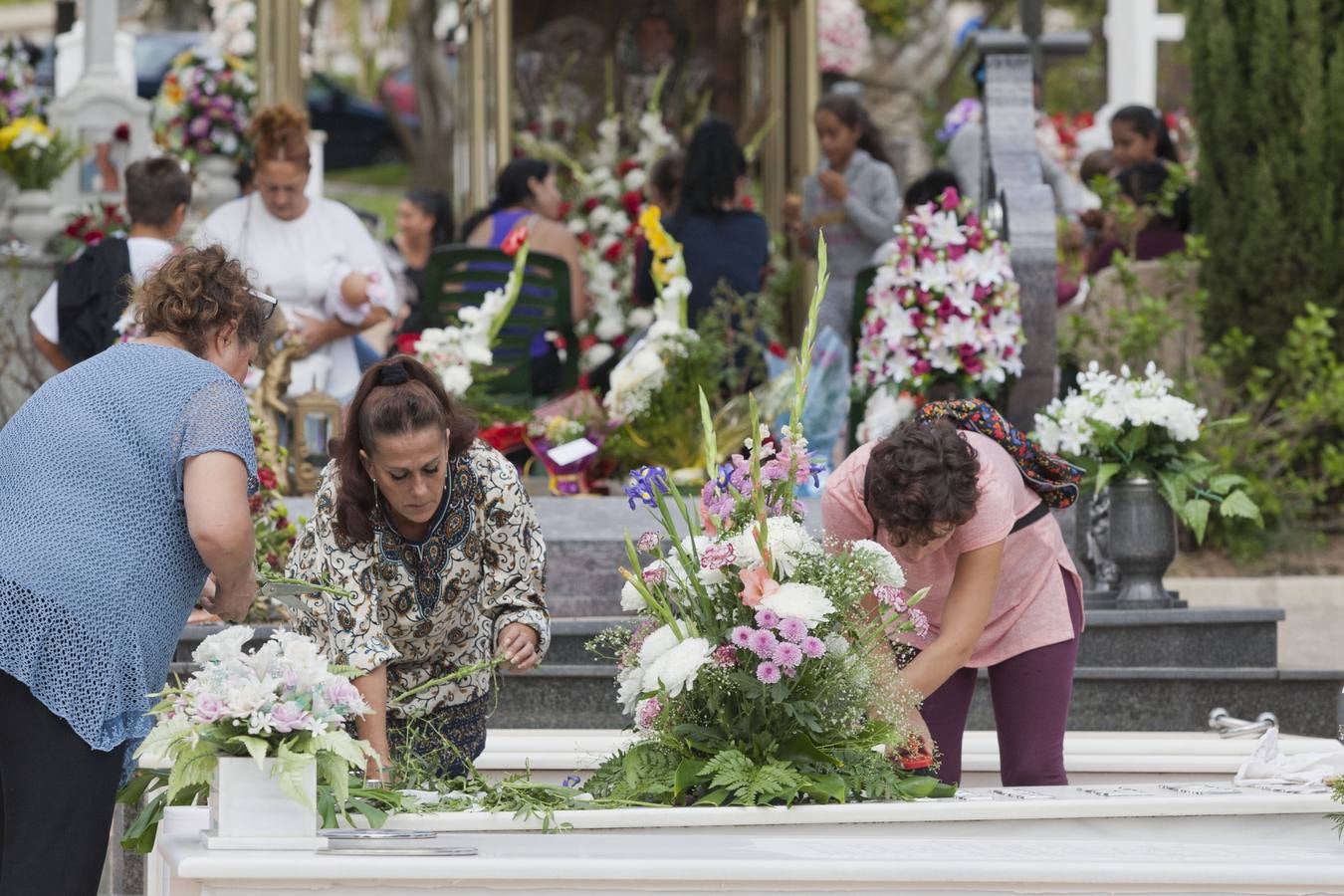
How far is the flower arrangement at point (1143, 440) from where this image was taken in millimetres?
6320

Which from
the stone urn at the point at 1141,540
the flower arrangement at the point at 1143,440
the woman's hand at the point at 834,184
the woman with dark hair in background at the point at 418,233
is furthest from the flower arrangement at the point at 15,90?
the stone urn at the point at 1141,540

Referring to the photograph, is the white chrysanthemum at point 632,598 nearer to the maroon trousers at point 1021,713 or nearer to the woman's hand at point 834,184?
the maroon trousers at point 1021,713

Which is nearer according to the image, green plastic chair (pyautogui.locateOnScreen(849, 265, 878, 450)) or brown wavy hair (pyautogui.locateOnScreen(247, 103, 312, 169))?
brown wavy hair (pyautogui.locateOnScreen(247, 103, 312, 169))

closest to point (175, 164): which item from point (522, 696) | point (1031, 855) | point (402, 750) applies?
point (522, 696)

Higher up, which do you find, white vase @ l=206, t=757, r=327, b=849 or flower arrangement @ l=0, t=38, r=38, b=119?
flower arrangement @ l=0, t=38, r=38, b=119

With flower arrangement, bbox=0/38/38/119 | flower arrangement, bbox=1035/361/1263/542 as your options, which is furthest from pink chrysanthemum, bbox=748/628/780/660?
flower arrangement, bbox=0/38/38/119

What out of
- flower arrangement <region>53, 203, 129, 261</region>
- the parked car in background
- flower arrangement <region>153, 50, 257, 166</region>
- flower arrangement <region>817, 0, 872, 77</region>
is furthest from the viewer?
the parked car in background

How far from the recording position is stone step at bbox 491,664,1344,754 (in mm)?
5816

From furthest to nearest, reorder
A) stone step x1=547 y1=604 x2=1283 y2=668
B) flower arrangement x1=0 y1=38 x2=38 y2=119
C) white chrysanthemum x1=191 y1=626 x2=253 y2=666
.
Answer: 1. flower arrangement x1=0 y1=38 x2=38 y2=119
2. stone step x1=547 y1=604 x2=1283 y2=668
3. white chrysanthemum x1=191 y1=626 x2=253 y2=666

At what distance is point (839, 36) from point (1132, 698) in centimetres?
797

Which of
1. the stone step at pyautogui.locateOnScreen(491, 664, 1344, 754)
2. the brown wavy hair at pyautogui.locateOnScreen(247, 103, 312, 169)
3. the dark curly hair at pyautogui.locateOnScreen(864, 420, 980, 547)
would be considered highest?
the brown wavy hair at pyautogui.locateOnScreen(247, 103, 312, 169)

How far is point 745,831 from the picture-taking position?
11.9 ft

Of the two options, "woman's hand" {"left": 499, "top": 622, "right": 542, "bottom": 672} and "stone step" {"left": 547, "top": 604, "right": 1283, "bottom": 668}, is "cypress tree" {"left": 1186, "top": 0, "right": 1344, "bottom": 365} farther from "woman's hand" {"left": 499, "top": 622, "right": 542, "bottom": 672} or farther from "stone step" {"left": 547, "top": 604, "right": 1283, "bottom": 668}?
"woman's hand" {"left": 499, "top": 622, "right": 542, "bottom": 672}

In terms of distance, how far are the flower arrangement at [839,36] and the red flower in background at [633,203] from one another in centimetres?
342
